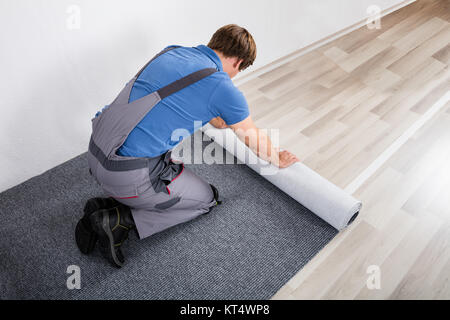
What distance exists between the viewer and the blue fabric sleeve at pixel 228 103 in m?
1.21

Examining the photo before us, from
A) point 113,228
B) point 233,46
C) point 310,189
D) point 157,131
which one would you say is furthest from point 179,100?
point 310,189

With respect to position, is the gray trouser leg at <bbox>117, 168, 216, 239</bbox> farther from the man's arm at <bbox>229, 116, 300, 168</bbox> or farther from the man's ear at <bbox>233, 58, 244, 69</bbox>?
the man's ear at <bbox>233, 58, 244, 69</bbox>

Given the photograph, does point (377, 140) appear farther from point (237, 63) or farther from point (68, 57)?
point (68, 57)

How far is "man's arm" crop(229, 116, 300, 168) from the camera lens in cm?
135

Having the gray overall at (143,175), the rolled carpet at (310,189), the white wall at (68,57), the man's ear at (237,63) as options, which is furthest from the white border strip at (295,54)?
the gray overall at (143,175)

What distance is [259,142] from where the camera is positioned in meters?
1.44

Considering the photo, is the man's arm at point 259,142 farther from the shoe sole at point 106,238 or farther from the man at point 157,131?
the shoe sole at point 106,238

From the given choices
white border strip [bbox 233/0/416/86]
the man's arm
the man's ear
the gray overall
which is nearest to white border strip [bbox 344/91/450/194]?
the man's arm

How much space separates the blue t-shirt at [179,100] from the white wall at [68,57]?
1.68 feet

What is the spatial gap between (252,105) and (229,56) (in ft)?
3.27

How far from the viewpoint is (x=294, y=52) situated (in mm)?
2758

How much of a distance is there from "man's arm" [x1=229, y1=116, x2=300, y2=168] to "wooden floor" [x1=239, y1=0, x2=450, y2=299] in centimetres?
31

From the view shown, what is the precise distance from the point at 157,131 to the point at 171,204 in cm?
37

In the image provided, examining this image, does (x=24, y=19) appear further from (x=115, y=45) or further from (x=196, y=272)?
(x=196, y=272)
